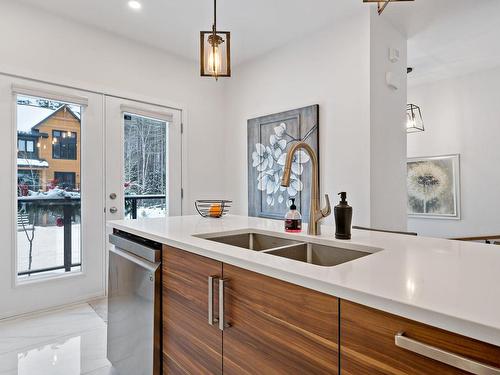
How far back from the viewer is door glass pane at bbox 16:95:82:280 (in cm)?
274

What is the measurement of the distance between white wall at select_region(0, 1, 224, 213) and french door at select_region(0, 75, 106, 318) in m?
0.18

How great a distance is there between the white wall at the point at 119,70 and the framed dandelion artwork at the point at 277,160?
2.09 ft

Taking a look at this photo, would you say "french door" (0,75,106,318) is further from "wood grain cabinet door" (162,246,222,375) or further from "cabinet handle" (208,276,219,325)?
"cabinet handle" (208,276,219,325)

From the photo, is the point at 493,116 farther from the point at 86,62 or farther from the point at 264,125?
the point at 86,62

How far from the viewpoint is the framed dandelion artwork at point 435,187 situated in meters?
4.28

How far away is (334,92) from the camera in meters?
3.03

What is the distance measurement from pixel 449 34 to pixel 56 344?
4531mm

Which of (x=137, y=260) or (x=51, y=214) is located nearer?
(x=137, y=260)

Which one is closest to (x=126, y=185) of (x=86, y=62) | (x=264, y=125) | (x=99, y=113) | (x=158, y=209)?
(x=158, y=209)

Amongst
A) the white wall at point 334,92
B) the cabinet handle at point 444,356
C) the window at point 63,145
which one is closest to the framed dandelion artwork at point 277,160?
the white wall at point 334,92

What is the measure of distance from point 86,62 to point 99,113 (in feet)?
1.67

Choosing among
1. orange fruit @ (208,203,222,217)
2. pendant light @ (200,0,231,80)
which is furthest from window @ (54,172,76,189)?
pendant light @ (200,0,231,80)

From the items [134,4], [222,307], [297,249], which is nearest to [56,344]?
[222,307]

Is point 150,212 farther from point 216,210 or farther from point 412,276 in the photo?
point 412,276
